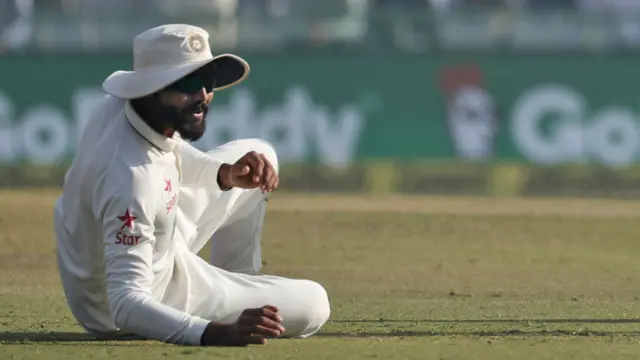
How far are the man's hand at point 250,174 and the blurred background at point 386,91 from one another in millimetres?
18230

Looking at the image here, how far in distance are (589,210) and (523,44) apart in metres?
7.57

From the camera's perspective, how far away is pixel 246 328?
6.35m

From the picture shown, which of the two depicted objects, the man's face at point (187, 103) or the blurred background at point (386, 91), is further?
the blurred background at point (386, 91)

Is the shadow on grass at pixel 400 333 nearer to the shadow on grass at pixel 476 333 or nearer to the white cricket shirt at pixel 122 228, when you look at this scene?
the shadow on grass at pixel 476 333

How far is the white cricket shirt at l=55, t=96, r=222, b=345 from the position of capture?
6.22 m

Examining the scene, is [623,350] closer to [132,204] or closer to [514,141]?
[132,204]

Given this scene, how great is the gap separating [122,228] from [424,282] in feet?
16.6

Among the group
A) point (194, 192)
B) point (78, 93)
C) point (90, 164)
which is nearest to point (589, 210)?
point (78, 93)

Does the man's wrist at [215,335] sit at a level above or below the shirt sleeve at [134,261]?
below

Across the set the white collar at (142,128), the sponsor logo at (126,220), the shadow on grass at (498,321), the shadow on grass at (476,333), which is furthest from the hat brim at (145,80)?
the shadow on grass at (498,321)

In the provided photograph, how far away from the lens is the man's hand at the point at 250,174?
7250 millimetres

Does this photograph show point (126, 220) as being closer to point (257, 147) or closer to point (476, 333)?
point (257, 147)

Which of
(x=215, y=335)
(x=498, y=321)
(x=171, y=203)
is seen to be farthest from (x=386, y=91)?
(x=215, y=335)

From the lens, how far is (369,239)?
1481 centimetres
